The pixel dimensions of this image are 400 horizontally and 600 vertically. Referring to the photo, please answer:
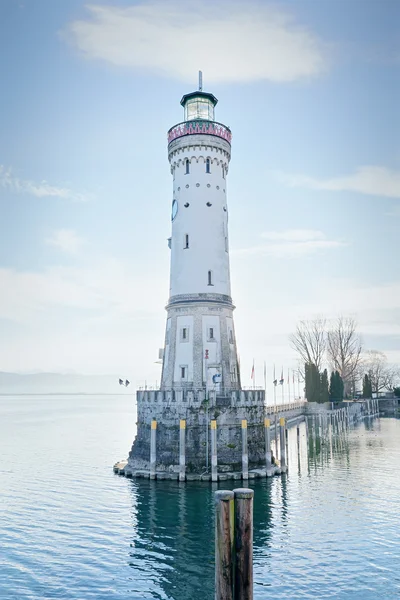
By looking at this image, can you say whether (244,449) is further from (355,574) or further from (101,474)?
(355,574)

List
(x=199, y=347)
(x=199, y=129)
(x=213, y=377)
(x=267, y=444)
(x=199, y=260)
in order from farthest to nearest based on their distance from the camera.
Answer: (x=199, y=129) < (x=199, y=260) < (x=199, y=347) < (x=213, y=377) < (x=267, y=444)

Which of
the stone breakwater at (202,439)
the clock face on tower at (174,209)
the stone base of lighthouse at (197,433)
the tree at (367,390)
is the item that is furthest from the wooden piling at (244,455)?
the tree at (367,390)

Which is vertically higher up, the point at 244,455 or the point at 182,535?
the point at 244,455

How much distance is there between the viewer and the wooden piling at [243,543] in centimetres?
1294

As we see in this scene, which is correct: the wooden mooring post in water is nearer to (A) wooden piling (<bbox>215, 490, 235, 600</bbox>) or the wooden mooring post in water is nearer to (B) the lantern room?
(A) wooden piling (<bbox>215, 490, 235, 600</bbox>)

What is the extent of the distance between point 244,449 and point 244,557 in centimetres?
2307

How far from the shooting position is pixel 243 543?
12.9m

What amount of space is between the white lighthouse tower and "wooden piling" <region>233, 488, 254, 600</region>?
2636 centimetres

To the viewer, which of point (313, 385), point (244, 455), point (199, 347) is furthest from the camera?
point (313, 385)

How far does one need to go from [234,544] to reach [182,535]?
1259 cm

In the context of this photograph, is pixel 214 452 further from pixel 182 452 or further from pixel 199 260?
pixel 199 260

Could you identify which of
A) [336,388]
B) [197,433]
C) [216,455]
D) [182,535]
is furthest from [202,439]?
[336,388]

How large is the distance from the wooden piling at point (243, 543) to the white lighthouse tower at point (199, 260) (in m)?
26.4

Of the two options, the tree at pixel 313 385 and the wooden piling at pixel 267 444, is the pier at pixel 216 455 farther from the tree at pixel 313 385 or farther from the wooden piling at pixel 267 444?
the tree at pixel 313 385
